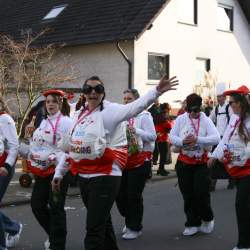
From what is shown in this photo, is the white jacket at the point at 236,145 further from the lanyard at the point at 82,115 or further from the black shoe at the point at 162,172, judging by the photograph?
the black shoe at the point at 162,172

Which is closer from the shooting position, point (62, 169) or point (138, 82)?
point (62, 169)

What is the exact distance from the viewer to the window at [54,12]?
2286 cm

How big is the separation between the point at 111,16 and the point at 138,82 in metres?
2.74

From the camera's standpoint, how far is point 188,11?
21766mm

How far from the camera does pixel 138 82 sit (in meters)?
19.5

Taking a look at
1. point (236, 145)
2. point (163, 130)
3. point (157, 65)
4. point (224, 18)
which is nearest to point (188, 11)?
point (224, 18)

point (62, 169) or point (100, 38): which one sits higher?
point (100, 38)

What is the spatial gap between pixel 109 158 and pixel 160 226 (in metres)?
3.30

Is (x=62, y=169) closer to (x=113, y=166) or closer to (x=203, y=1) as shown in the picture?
(x=113, y=166)

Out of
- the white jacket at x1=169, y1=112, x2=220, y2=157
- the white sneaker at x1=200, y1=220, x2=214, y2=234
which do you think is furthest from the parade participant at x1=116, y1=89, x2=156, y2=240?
the white sneaker at x1=200, y1=220, x2=214, y2=234

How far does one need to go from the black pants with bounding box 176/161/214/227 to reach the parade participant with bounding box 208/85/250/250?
0.86m

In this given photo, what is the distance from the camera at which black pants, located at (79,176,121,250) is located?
16.2 ft

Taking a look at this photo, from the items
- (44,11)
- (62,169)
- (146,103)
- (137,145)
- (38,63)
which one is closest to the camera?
(146,103)

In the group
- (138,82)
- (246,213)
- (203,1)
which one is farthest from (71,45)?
(246,213)
